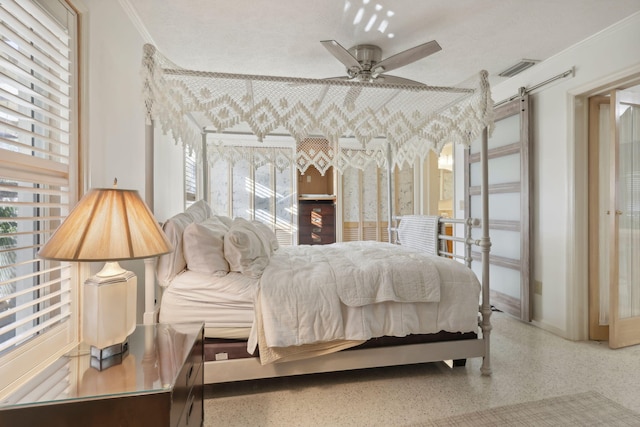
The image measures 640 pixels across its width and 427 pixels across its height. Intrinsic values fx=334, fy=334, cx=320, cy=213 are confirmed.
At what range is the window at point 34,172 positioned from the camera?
126cm

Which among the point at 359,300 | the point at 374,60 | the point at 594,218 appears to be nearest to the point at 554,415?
the point at 359,300

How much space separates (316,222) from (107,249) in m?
4.44

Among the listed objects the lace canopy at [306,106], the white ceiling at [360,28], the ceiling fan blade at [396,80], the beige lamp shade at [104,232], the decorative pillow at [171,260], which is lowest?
the decorative pillow at [171,260]

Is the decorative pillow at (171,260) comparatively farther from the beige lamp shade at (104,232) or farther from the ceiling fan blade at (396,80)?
the ceiling fan blade at (396,80)

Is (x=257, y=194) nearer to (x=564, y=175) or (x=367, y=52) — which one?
(x=367, y=52)

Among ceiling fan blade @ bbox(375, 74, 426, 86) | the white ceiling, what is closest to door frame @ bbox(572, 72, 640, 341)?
the white ceiling

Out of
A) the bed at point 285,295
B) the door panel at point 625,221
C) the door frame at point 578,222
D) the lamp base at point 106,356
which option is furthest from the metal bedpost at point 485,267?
the lamp base at point 106,356

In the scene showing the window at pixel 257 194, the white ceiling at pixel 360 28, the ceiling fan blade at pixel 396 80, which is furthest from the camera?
the window at pixel 257 194

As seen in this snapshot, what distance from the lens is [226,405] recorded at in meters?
2.01

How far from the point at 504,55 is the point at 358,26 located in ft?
4.81

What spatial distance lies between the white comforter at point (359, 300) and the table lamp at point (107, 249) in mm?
815

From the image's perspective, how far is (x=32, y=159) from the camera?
1399mm

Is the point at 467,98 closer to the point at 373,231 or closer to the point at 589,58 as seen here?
the point at 589,58

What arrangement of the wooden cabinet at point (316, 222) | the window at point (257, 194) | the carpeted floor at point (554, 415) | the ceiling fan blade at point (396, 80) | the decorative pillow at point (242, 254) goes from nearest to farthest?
the carpeted floor at point (554, 415), the decorative pillow at point (242, 254), the ceiling fan blade at point (396, 80), the window at point (257, 194), the wooden cabinet at point (316, 222)
